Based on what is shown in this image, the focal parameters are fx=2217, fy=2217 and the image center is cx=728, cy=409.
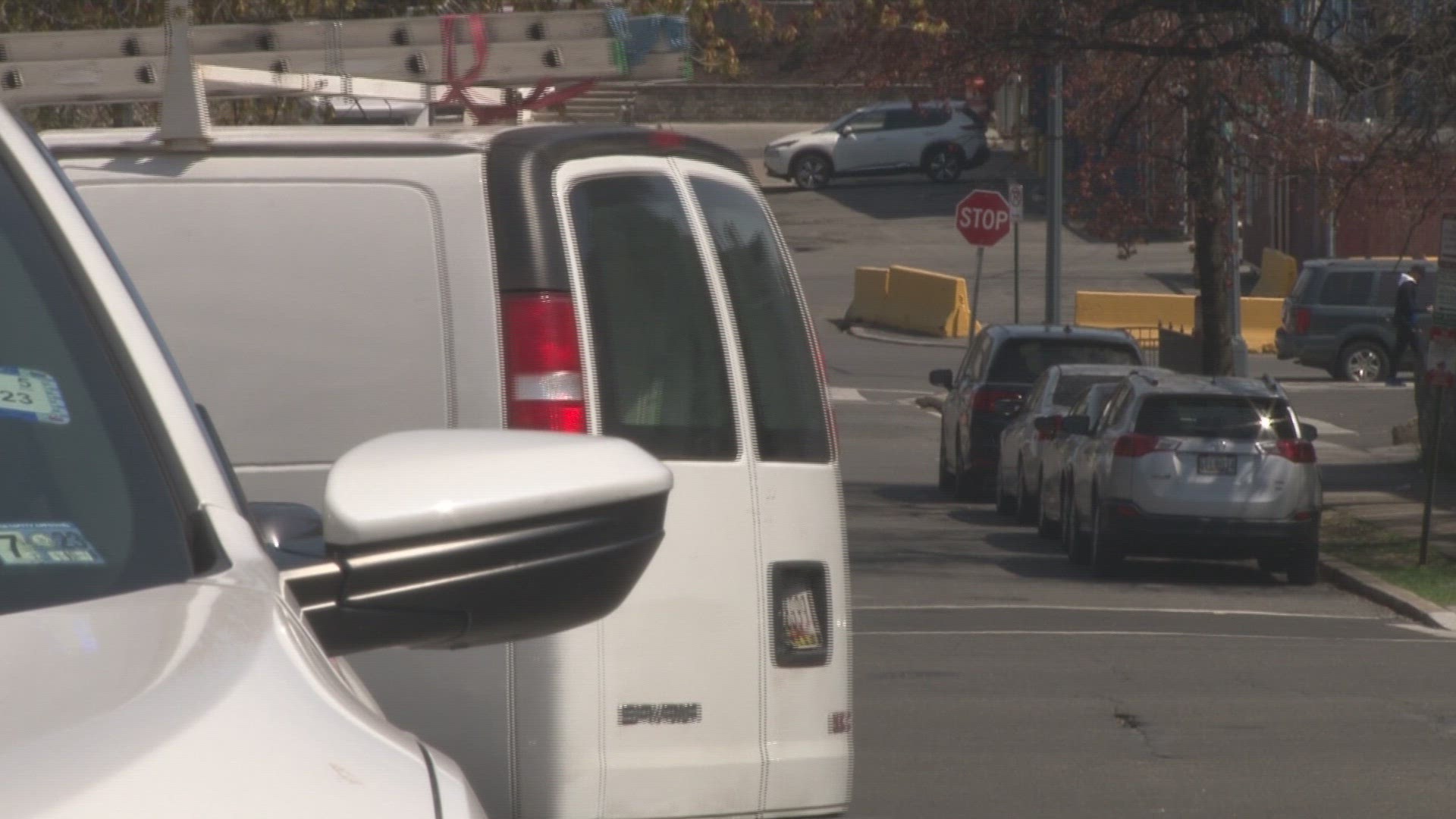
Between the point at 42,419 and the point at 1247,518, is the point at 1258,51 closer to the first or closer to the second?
the point at 1247,518

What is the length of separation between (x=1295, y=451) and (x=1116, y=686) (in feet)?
19.3

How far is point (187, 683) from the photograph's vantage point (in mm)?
1874

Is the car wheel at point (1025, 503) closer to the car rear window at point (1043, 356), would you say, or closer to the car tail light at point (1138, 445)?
the car rear window at point (1043, 356)

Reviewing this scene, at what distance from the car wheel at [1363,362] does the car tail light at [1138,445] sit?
18.9 meters

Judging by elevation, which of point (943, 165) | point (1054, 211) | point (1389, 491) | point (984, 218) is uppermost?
point (1054, 211)

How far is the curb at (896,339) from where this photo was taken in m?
38.8

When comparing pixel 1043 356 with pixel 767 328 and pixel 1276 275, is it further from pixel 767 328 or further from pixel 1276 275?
pixel 1276 275

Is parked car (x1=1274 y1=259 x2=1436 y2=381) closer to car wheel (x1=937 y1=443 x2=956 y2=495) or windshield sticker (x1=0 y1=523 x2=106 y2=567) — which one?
car wheel (x1=937 y1=443 x2=956 y2=495)

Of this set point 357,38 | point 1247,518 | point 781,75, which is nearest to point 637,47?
point 357,38

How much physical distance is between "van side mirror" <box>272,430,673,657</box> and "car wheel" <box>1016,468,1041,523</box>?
58.4ft

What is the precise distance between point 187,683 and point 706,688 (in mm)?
3100

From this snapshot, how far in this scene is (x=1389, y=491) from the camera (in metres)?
22.6

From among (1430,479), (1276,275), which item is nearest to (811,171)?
(1276,275)

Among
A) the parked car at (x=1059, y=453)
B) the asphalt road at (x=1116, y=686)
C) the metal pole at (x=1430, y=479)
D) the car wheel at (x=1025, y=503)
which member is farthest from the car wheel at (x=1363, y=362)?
the metal pole at (x=1430, y=479)
